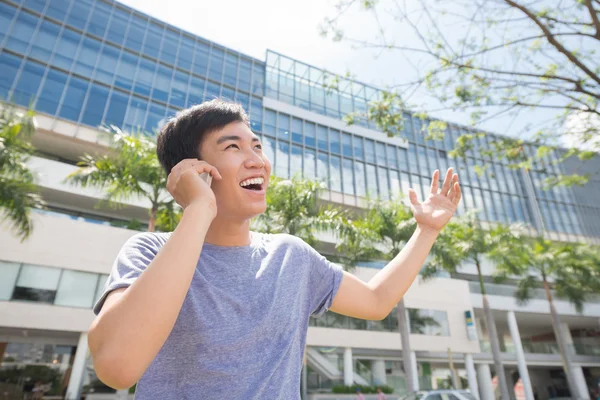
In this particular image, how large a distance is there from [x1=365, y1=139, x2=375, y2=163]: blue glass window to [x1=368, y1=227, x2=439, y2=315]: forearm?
3188 cm

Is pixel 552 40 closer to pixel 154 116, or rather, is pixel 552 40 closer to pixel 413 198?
pixel 413 198

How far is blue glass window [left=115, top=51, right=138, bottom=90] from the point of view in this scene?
24.3 metres

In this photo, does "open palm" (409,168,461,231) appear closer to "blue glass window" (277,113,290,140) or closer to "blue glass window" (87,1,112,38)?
"blue glass window" (277,113,290,140)

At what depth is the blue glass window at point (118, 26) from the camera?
2522 centimetres

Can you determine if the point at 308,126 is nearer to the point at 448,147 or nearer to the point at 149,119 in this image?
the point at 149,119

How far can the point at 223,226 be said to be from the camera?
1.38 metres

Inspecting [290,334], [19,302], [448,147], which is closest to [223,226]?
[290,334]

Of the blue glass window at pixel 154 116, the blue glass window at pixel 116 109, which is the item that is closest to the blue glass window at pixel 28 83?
the blue glass window at pixel 116 109

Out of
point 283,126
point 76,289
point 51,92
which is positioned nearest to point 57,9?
point 51,92

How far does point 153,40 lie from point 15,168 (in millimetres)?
21799

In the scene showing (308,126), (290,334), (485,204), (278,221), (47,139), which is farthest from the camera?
(485,204)

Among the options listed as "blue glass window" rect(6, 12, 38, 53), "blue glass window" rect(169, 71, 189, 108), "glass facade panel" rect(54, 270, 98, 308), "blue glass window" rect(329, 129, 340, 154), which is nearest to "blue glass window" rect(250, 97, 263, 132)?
"blue glass window" rect(169, 71, 189, 108)

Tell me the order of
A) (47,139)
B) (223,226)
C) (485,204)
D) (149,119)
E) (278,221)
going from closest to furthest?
(223,226) < (278,221) < (47,139) < (149,119) < (485,204)

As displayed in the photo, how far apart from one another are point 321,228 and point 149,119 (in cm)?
1687
